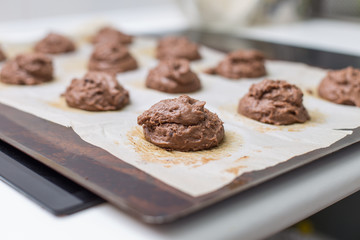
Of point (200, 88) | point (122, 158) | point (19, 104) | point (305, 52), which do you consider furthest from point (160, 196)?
point (305, 52)

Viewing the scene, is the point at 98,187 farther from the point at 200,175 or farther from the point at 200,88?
the point at 200,88

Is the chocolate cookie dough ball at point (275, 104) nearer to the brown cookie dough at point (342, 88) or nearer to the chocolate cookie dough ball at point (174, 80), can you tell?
the brown cookie dough at point (342, 88)

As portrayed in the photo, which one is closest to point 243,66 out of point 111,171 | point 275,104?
point 275,104

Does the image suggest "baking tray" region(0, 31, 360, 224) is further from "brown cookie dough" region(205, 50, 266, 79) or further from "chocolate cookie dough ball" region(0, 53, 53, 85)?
"brown cookie dough" region(205, 50, 266, 79)

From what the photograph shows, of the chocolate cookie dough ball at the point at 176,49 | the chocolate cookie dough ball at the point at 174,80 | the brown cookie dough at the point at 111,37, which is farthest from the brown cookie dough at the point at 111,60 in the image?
the brown cookie dough at the point at 111,37

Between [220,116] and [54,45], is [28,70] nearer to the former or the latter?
[54,45]

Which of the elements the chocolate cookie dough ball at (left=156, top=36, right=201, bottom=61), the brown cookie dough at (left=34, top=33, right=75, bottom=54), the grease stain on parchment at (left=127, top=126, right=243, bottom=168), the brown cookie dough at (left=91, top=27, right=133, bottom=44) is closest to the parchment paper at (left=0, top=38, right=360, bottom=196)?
the grease stain on parchment at (left=127, top=126, right=243, bottom=168)
